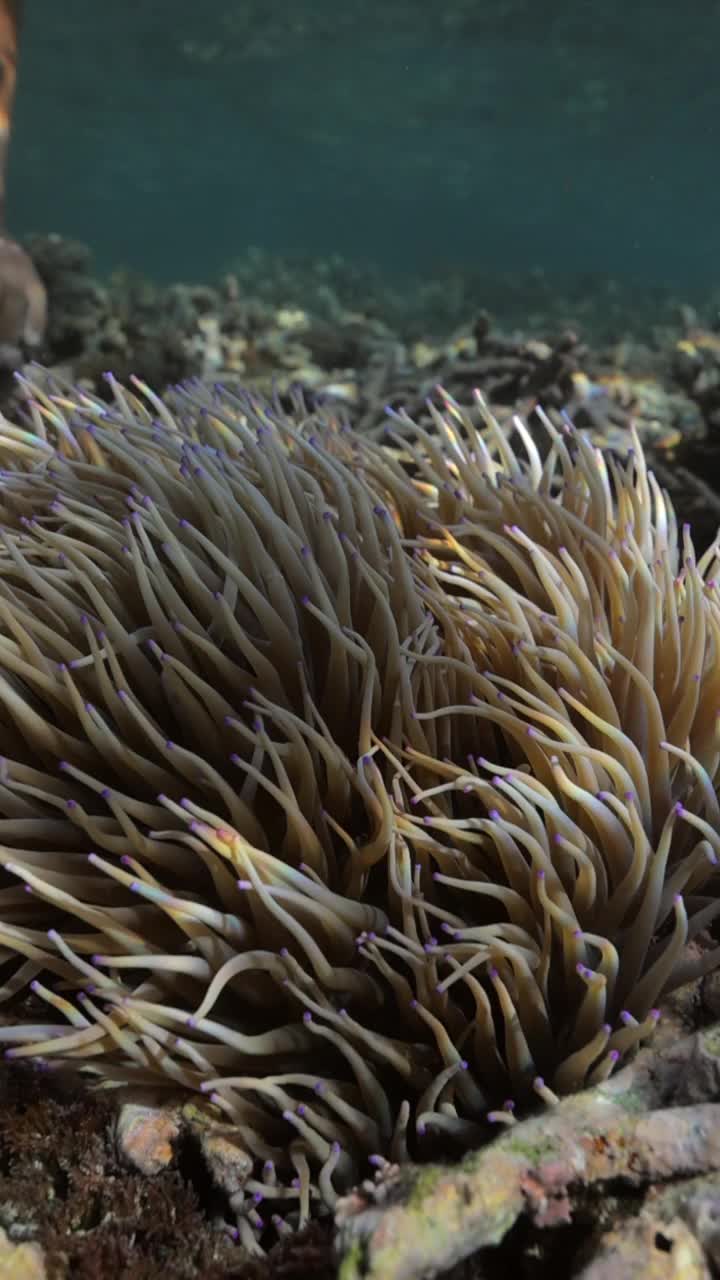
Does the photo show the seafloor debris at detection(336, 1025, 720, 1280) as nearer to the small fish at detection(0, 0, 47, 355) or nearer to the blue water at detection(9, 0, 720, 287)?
the small fish at detection(0, 0, 47, 355)

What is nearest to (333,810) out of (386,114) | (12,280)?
(12,280)

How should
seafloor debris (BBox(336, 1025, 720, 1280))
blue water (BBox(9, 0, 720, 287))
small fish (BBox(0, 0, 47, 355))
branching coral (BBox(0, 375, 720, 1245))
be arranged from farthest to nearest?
blue water (BBox(9, 0, 720, 287)) → small fish (BBox(0, 0, 47, 355)) → branching coral (BBox(0, 375, 720, 1245)) → seafloor debris (BBox(336, 1025, 720, 1280))

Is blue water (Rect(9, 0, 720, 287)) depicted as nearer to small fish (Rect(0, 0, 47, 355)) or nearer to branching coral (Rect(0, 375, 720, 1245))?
small fish (Rect(0, 0, 47, 355))

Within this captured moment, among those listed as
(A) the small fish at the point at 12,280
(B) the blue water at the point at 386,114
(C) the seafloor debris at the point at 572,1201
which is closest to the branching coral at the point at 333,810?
(C) the seafloor debris at the point at 572,1201

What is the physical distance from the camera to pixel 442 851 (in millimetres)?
1406

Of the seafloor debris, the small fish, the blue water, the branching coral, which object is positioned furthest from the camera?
the blue water

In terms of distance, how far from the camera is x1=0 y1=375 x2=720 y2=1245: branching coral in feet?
4.35

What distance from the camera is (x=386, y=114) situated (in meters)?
37.5

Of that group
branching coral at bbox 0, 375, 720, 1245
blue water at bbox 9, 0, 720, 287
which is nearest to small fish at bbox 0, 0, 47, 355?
branching coral at bbox 0, 375, 720, 1245

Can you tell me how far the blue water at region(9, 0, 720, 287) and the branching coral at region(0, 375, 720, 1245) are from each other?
25.0m

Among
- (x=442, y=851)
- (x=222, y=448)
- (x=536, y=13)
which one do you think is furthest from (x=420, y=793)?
(x=536, y=13)

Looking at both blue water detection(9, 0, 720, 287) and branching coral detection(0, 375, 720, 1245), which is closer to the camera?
branching coral detection(0, 375, 720, 1245)

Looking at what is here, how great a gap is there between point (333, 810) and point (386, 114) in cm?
4154

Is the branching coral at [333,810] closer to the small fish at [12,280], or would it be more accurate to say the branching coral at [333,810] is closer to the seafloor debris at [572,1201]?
the seafloor debris at [572,1201]
